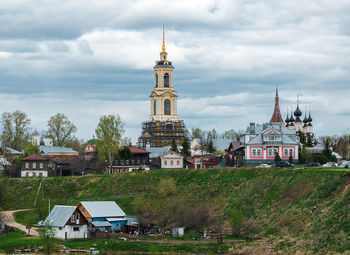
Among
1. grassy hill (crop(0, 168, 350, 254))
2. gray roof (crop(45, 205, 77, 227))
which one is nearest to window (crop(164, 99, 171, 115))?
grassy hill (crop(0, 168, 350, 254))

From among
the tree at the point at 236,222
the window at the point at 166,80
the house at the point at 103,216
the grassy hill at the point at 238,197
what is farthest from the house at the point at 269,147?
the window at the point at 166,80

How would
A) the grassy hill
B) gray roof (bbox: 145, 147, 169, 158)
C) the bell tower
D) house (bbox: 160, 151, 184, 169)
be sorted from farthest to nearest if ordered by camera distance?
the bell tower, gray roof (bbox: 145, 147, 169, 158), house (bbox: 160, 151, 184, 169), the grassy hill

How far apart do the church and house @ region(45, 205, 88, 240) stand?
8826 cm

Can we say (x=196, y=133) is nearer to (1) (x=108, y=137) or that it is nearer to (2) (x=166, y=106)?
(2) (x=166, y=106)

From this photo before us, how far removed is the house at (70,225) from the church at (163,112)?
88.3 meters

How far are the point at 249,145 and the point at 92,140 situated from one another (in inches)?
2668

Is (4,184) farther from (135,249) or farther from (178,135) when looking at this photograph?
(178,135)

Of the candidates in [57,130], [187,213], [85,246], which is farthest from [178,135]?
Result: [85,246]

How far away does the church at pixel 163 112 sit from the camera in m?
166

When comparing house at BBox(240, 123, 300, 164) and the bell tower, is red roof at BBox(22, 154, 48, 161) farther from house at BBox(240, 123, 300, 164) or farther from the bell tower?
the bell tower

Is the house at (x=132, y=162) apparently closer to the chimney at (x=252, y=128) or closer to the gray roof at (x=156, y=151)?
the gray roof at (x=156, y=151)

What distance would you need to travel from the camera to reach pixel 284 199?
7712 cm

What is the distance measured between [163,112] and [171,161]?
42805mm

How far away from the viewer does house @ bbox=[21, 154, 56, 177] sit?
118312 mm
